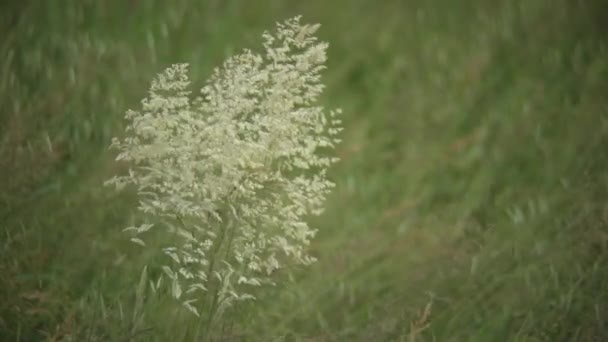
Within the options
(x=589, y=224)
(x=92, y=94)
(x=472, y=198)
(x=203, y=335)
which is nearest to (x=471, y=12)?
(x=472, y=198)

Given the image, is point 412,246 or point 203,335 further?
point 412,246

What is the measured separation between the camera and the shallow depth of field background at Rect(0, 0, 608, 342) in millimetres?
2756

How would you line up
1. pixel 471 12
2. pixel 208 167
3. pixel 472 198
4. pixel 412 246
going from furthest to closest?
pixel 471 12
pixel 472 198
pixel 412 246
pixel 208 167

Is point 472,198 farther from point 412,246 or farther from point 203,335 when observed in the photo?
point 203,335

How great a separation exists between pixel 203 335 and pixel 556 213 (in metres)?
1.88

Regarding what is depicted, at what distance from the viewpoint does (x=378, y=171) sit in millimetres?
3781

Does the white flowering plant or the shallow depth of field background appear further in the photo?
Result: the shallow depth of field background

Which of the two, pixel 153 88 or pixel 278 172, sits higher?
pixel 153 88

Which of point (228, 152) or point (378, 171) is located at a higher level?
point (378, 171)

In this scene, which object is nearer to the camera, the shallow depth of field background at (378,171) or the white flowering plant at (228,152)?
the white flowering plant at (228,152)

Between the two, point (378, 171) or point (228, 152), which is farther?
point (378, 171)

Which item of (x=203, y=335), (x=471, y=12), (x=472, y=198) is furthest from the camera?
(x=471, y=12)

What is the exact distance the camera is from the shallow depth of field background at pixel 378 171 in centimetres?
276

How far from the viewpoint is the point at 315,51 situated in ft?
7.91
